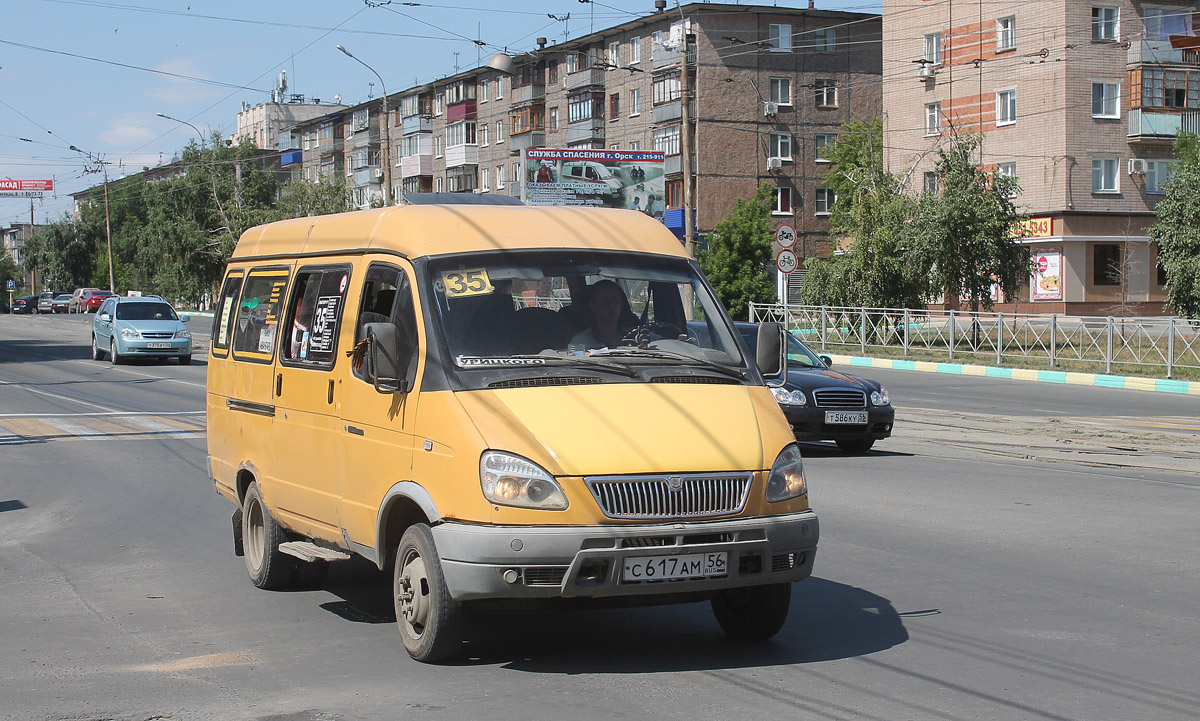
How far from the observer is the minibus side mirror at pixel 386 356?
5.73 metres

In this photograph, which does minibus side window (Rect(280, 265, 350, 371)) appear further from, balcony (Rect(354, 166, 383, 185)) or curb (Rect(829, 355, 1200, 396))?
balcony (Rect(354, 166, 383, 185))

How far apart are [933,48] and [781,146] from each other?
1244cm

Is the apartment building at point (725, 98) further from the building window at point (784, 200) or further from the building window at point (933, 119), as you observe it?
the building window at point (933, 119)

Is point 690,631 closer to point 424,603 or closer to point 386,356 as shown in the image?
point 424,603

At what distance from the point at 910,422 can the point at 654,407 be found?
554 inches

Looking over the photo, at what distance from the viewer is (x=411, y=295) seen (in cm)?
602

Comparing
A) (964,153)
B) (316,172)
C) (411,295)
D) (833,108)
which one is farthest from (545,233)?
(316,172)

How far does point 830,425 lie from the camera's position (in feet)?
46.3

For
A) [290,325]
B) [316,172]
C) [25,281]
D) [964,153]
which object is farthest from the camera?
[25,281]

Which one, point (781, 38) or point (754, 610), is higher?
point (781, 38)

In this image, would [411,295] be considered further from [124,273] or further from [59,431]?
[124,273]

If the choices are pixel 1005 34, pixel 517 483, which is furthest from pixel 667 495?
pixel 1005 34

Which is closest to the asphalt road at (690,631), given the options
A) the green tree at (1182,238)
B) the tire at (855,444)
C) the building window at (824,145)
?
the tire at (855,444)

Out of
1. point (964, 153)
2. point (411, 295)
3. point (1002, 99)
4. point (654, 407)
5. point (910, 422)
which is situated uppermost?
point (1002, 99)
